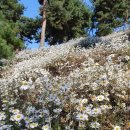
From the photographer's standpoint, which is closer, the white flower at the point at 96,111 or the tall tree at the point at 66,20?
the white flower at the point at 96,111

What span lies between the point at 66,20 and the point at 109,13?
19.1 feet

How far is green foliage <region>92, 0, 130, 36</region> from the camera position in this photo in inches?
1464

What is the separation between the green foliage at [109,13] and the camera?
37.2 m

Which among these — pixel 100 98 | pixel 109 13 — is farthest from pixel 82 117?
pixel 109 13

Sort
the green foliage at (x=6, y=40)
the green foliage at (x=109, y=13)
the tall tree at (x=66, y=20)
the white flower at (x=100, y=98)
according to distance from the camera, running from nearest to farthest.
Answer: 1. the white flower at (x=100, y=98)
2. the green foliage at (x=6, y=40)
3. the tall tree at (x=66, y=20)
4. the green foliage at (x=109, y=13)

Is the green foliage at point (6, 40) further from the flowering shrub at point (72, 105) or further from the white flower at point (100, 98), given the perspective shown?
the white flower at point (100, 98)

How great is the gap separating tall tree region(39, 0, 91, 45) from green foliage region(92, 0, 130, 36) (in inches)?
57.6

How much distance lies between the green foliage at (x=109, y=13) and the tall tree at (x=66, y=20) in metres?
1.46

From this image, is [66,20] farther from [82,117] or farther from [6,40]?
[82,117]

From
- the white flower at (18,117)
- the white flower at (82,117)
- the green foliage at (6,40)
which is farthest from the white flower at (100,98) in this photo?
the green foliage at (6,40)

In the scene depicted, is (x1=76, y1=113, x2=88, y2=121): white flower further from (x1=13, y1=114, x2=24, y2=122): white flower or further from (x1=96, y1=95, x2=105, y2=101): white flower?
(x1=13, y1=114, x2=24, y2=122): white flower

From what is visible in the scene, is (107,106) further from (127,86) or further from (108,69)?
(108,69)

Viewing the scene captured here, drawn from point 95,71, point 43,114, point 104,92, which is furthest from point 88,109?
point 95,71

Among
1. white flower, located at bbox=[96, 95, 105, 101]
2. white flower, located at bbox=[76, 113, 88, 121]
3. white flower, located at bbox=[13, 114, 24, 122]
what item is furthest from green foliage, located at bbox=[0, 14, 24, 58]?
white flower, located at bbox=[76, 113, 88, 121]
